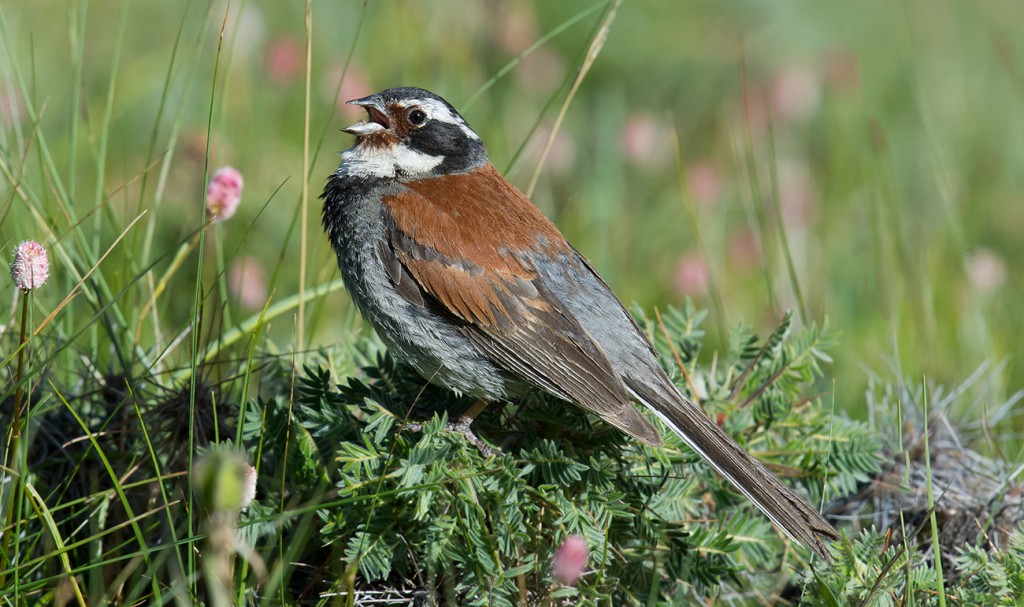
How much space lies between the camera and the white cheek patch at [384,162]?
4.44m

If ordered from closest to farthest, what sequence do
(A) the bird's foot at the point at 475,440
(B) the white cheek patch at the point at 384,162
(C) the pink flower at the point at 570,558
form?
1. (C) the pink flower at the point at 570,558
2. (A) the bird's foot at the point at 475,440
3. (B) the white cheek patch at the point at 384,162

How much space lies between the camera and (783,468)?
396 centimetres

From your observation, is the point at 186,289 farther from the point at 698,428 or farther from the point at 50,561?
the point at 698,428

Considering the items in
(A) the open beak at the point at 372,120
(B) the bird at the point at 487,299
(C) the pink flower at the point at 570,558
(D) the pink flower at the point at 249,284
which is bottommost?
(D) the pink flower at the point at 249,284

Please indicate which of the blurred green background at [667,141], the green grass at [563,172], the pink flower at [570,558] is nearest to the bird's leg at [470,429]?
the green grass at [563,172]

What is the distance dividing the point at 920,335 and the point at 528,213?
2300 mm

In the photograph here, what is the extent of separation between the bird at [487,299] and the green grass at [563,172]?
32 cm

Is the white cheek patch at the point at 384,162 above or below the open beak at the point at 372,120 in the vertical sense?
below

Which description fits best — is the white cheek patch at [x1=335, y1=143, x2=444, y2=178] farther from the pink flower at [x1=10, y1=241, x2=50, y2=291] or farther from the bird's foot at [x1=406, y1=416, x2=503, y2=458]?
the pink flower at [x1=10, y1=241, x2=50, y2=291]

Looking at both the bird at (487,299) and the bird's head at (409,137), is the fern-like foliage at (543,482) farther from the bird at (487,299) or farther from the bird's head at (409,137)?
the bird's head at (409,137)

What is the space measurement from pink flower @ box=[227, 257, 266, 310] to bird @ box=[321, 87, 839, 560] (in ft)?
4.26

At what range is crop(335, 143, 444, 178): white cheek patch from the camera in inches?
175

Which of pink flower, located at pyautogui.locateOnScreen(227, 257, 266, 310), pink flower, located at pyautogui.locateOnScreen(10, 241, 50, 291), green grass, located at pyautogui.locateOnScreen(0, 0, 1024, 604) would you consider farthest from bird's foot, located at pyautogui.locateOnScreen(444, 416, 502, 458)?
pink flower, located at pyautogui.locateOnScreen(227, 257, 266, 310)

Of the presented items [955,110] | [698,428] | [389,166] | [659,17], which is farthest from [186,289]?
[955,110]
